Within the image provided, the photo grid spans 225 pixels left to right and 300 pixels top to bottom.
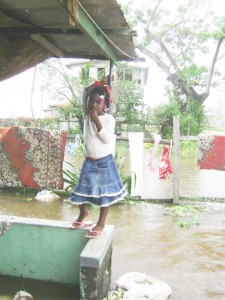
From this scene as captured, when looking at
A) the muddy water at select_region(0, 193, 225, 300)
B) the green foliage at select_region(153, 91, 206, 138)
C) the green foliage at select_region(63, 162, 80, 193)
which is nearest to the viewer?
the muddy water at select_region(0, 193, 225, 300)

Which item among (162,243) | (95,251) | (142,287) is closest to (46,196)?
(162,243)

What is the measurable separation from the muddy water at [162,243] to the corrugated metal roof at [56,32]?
2565mm

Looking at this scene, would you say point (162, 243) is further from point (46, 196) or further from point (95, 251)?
point (46, 196)

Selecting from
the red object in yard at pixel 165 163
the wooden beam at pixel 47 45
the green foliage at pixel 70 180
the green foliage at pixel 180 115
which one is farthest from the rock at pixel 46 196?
the green foliage at pixel 180 115

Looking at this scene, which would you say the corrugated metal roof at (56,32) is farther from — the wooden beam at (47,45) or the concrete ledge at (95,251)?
the concrete ledge at (95,251)

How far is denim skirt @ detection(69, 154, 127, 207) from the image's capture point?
3.51m

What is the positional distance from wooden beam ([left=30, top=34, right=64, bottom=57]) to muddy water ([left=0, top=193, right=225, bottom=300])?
269cm

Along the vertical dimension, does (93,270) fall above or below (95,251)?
below

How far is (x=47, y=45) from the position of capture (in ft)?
14.4

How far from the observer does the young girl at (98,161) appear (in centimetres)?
344

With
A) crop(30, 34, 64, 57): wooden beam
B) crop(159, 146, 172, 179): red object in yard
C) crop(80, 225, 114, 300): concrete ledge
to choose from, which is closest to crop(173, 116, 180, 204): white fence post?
crop(159, 146, 172, 179): red object in yard

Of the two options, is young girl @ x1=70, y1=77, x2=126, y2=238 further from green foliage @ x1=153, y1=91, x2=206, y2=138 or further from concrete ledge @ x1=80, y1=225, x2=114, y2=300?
green foliage @ x1=153, y1=91, x2=206, y2=138

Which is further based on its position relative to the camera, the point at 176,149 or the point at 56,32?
the point at 176,149

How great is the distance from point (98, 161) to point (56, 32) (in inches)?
60.4
